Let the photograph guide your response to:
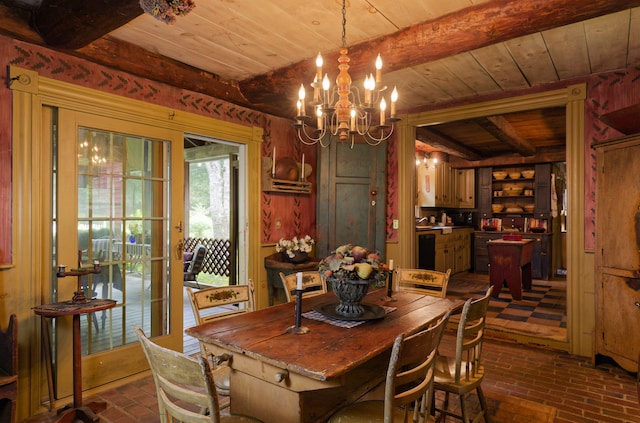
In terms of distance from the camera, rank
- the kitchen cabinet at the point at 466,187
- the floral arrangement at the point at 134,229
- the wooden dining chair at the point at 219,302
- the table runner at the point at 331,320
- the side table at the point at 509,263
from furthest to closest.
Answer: the kitchen cabinet at the point at 466,187, the side table at the point at 509,263, the floral arrangement at the point at 134,229, the wooden dining chair at the point at 219,302, the table runner at the point at 331,320

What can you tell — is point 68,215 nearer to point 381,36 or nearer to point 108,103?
point 108,103

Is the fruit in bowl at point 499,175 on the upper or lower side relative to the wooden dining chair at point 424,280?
upper

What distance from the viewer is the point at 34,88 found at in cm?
250

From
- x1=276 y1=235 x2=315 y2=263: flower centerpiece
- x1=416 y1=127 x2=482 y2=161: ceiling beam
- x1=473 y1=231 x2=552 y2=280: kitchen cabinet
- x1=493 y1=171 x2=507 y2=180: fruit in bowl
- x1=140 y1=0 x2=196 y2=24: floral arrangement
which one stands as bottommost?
x1=473 y1=231 x2=552 y2=280: kitchen cabinet

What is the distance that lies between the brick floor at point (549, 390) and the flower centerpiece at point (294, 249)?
1610 millimetres

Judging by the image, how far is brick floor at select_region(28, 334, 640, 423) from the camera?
2.44m

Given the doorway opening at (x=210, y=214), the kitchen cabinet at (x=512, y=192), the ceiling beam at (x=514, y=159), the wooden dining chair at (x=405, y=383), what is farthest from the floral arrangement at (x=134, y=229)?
the kitchen cabinet at (x=512, y=192)

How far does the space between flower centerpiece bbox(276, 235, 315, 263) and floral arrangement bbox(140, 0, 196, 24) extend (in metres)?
2.70

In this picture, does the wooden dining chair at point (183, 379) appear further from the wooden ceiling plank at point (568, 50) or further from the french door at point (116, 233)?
the wooden ceiling plank at point (568, 50)

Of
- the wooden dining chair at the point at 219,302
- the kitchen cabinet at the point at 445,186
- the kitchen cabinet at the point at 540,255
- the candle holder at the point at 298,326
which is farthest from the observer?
the kitchen cabinet at the point at 445,186

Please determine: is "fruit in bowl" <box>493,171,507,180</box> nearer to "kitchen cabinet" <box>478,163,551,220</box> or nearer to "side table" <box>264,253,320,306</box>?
"kitchen cabinet" <box>478,163,551,220</box>

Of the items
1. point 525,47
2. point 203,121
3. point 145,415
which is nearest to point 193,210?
point 203,121

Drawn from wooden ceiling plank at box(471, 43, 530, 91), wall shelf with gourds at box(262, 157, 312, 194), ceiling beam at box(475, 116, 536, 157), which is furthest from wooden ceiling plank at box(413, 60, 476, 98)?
A: wall shelf with gourds at box(262, 157, 312, 194)

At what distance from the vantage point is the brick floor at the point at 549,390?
2.44 meters
